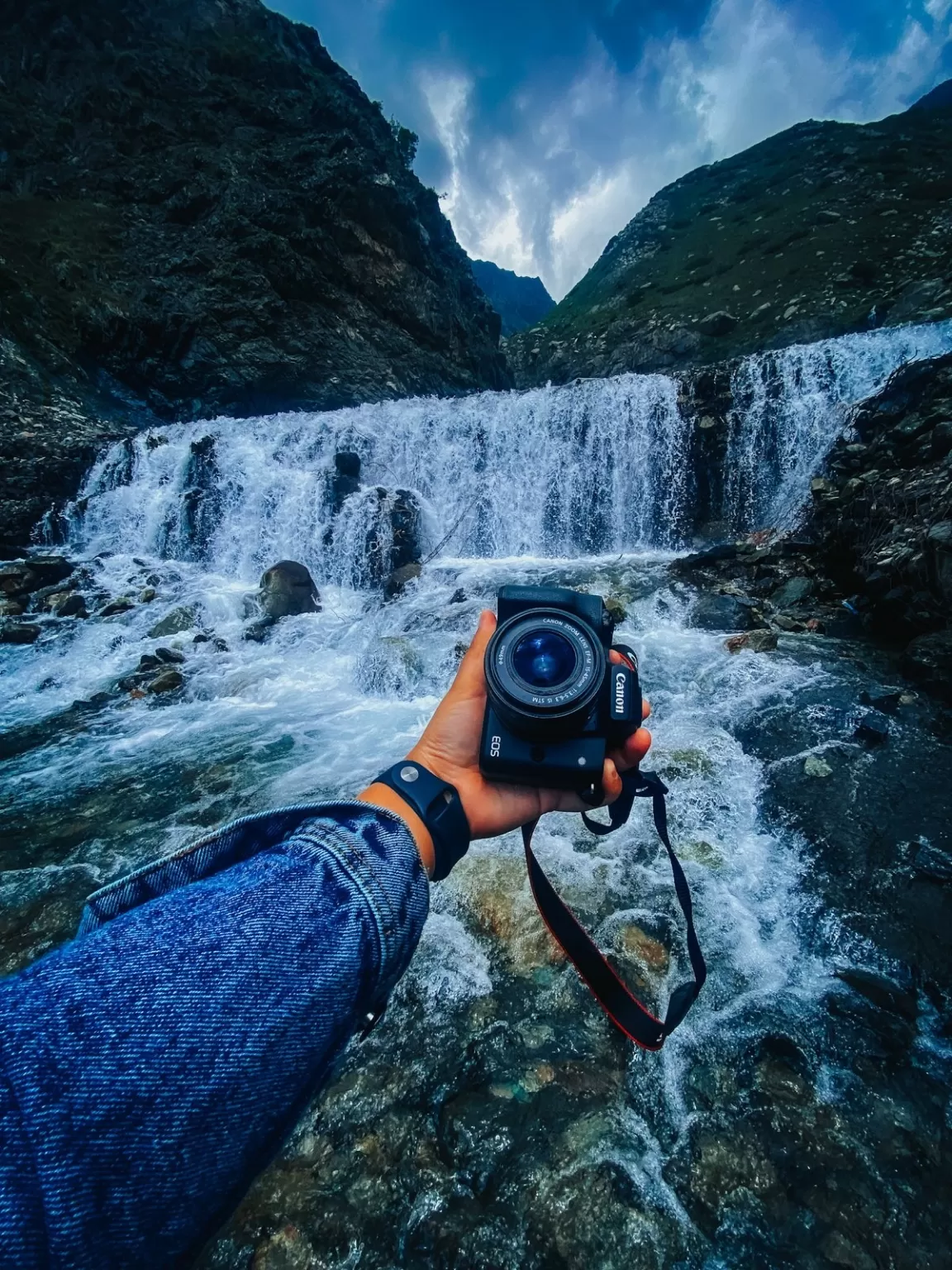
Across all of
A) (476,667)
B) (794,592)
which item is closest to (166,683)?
(476,667)

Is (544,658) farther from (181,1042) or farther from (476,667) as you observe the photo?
(181,1042)

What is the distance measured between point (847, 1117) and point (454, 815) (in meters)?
2.13

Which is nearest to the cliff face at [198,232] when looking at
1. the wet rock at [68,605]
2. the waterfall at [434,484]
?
the waterfall at [434,484]

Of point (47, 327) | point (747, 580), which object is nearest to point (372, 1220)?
point (747, 580)

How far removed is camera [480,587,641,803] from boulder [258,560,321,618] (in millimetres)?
8796

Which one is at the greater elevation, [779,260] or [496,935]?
[779,260]

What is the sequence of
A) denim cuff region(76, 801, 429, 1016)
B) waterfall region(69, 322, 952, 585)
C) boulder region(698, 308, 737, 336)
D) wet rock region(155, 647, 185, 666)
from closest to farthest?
1. denim cuff region(76, 801, 429, 1016)
2. wet rock region(155, 647, 185, 666)
3. waterfall region(69, 322, 952, 585)
4. boulder region(698, 308, 737, 336)

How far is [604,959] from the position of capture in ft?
5.93

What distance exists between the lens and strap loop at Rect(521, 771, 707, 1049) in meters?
1.75

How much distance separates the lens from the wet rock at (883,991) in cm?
246

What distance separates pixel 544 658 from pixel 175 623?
30.6 ft

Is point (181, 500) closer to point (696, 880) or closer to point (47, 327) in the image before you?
point (47, 327)

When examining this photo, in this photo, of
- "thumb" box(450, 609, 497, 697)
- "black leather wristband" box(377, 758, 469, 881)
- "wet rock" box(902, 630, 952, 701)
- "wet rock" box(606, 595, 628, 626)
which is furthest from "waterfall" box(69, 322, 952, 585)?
"black leather wristband" box(377, 758, 469, 881)

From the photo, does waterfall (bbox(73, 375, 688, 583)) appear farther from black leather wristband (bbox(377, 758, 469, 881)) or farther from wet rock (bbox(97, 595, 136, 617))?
black leather wristband (bbox(377, 758, 469, 881))
